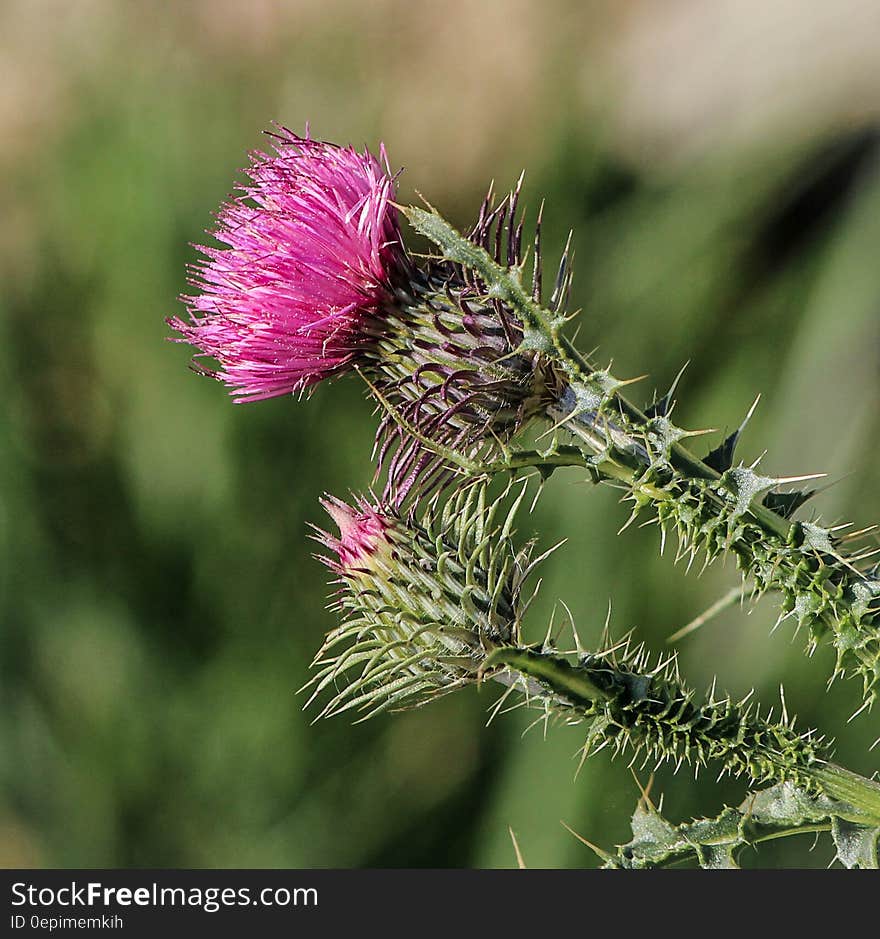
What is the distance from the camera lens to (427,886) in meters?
1.07

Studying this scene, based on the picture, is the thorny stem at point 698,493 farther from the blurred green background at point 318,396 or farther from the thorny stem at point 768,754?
the blurred green background at point 318,396

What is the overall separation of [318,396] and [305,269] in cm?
144

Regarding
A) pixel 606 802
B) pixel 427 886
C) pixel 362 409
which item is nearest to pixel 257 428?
pixel 362 409

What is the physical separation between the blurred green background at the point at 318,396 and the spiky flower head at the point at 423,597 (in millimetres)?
1086

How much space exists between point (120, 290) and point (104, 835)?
4.43 feet

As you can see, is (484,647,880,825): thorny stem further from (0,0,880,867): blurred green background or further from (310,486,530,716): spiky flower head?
(0,0,880,867): blurred green background

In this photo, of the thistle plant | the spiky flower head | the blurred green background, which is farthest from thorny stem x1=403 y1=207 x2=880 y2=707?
the blurred green background

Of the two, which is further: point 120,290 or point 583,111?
point 583,111

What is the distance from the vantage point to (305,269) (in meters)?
1.12

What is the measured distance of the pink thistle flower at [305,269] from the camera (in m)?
1.12

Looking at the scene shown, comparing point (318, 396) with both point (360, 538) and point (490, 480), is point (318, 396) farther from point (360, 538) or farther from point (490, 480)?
point (490, 480)

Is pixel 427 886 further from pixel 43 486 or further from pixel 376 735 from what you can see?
pixel 43 486

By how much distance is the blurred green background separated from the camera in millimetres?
2400

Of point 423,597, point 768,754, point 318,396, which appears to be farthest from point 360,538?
point 318,396
